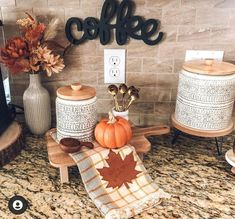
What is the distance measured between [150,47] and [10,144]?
0.59 meters

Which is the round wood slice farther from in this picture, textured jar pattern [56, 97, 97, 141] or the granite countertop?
textured jar pattern [56, 97, 97, 141]

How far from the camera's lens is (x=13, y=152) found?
1008 millimetres

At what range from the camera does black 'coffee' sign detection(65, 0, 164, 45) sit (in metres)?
1.05

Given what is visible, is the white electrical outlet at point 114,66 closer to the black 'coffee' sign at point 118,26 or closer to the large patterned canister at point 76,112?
the black 'coffee' sign at point 118,26

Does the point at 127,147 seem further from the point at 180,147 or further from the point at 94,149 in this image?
the point at 180,147

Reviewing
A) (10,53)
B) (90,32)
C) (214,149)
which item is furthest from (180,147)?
(10,53)

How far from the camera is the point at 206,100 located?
3.16 feet

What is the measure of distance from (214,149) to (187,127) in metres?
0.16

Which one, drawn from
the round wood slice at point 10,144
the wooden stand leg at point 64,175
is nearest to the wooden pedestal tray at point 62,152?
the wooden stand leg at point 64,175

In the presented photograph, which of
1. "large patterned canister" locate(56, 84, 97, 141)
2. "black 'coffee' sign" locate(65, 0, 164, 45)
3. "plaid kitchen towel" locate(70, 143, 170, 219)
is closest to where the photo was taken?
"plaid kitchen towel" locate(70, 143, 170, 219)

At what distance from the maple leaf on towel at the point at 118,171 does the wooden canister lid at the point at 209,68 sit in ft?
1.09

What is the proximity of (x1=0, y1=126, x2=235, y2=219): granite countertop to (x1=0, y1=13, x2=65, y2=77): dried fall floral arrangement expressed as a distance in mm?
281

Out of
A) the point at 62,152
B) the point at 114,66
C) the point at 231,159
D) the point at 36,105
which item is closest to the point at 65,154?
the point at 62,152

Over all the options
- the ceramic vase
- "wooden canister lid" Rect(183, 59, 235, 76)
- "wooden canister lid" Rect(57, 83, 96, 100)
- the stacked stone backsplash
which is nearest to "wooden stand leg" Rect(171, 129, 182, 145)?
the stacked stone backsplash
